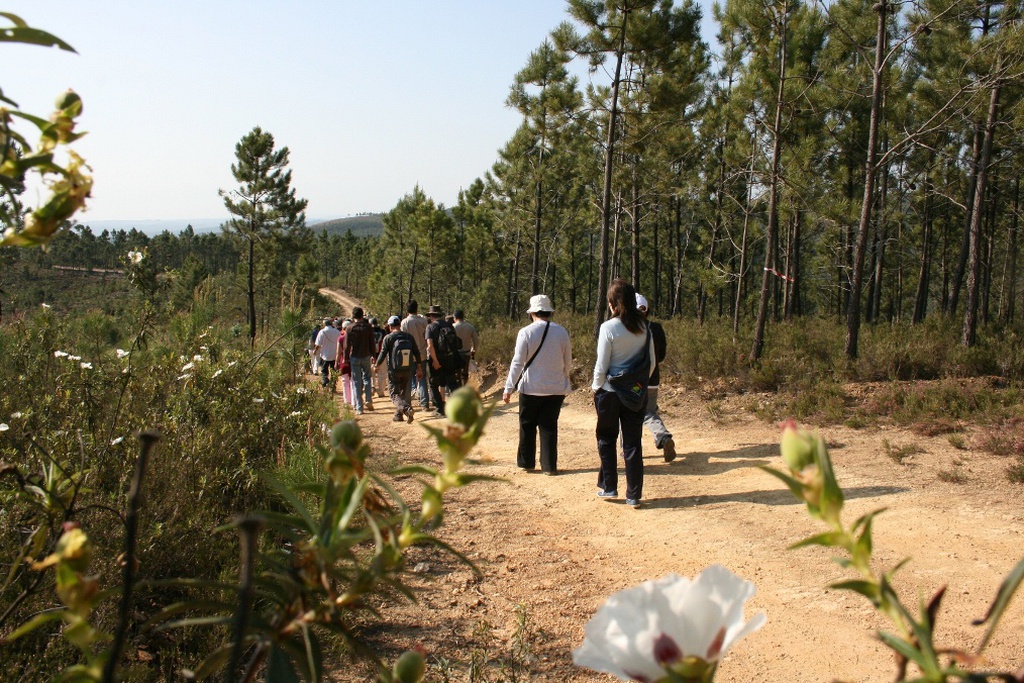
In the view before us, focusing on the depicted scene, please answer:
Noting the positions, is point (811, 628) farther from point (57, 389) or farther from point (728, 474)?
point (57, 389)

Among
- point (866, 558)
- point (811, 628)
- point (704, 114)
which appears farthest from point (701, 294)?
point (866, 558)

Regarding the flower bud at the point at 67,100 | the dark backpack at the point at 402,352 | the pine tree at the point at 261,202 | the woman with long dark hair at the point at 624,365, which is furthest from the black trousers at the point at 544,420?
the pine tree at the point at 261,202

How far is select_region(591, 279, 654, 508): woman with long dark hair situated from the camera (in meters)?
5.84

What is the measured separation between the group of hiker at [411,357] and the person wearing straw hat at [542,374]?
2.99m

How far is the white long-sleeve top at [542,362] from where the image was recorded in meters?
6.83

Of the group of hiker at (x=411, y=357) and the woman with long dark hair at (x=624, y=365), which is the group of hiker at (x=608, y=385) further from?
the group of hiker at (x=411, y=357)

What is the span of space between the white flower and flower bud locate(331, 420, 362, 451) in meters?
0.33

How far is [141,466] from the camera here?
61 centimetres

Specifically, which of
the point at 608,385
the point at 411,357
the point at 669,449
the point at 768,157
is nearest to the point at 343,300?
the point at 768,157

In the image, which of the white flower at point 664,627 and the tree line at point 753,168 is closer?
the white flower at point 664,627

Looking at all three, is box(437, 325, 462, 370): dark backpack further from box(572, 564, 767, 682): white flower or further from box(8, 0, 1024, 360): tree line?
box(572, 564, 767, 682): white flower

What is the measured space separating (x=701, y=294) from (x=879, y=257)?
29.0 feet

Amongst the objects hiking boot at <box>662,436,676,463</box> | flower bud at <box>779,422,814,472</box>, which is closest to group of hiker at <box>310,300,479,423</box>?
hiking boot at <box>662,436,676,463</box>

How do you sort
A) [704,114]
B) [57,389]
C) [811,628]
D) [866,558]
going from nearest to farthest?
1. [866,558]
2. [811,628]
3. [57,389]
4. [704,114]
